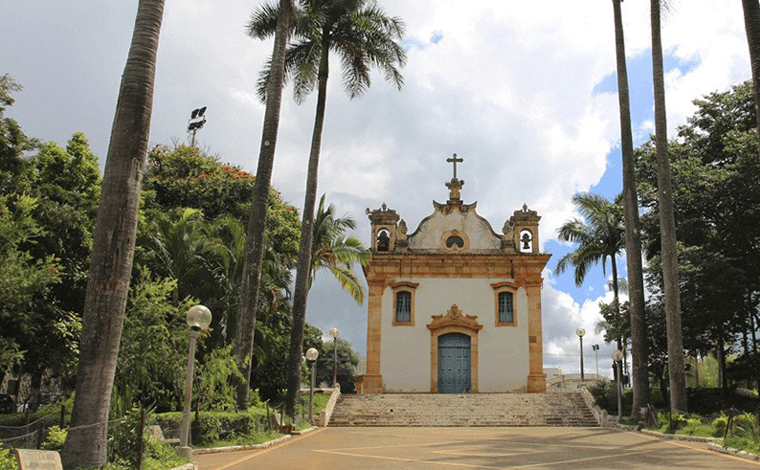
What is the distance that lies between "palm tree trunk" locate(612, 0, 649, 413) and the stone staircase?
139 inches

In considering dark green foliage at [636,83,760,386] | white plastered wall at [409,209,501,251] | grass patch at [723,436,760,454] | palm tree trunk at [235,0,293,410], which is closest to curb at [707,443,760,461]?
grass patch at [723,436,760,454]

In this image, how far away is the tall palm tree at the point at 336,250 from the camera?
24203mm

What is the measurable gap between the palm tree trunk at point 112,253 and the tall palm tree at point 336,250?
14.9 metres

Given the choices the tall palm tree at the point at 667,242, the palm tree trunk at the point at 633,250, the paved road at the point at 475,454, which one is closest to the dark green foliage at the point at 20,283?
the paved road at the point at 475,454

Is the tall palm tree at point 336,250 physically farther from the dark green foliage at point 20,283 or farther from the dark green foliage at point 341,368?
the dark green foliage at point 341,368

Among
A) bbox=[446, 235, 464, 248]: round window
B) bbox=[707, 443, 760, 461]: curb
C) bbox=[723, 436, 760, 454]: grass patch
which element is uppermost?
bbox=[446, 235, 464, 248]: round window

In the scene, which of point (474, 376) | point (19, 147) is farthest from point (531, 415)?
point (19, 147)

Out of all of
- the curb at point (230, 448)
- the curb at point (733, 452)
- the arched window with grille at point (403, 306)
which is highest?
the arched window with grille at point (403, 306)

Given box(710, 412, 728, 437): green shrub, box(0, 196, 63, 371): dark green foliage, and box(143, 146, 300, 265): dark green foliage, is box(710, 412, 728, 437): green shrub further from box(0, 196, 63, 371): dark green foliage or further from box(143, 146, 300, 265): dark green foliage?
box(143, 146, 300, 265): dark green foliage

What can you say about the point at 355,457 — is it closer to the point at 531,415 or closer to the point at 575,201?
the point at 531,415

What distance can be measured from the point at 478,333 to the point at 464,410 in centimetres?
637

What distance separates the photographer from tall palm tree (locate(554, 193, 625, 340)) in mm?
29594

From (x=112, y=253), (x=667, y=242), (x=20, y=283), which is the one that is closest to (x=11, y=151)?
(x=20, y=283)

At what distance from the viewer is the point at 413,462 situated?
1113cm
